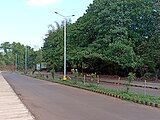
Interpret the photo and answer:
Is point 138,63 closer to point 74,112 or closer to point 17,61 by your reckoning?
point 74,112

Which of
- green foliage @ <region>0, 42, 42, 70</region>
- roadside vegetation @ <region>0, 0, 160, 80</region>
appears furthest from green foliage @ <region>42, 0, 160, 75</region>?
green foliage @ <region>0, 42, 42, 70</region>

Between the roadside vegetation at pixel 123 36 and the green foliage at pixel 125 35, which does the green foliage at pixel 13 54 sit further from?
the green foliage at pixel 125 35

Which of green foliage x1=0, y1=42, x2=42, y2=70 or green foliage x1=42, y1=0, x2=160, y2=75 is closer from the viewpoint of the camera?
green foliage x1=42, y1=0, x2=160, y2=75

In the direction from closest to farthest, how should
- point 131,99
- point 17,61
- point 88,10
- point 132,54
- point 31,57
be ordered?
point 131,99 < point 132,54 < point 88,10 < point 31,57 < point 17,61

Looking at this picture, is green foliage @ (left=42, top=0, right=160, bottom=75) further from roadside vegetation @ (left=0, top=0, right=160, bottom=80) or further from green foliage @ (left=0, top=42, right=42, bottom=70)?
green foliage @ (left=0, top=42, right=42, bottom=70)

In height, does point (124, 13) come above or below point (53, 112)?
above

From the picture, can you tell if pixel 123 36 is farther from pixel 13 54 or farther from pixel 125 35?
pixel 13 54

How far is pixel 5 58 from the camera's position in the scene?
405 ft

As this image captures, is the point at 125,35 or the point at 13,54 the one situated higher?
the point at 13,54

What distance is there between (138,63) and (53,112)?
24.2 metres

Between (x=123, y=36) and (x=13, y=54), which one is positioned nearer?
(x=123, y=36)

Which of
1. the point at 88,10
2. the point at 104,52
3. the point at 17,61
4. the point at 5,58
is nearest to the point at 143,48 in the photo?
the point at 104,52

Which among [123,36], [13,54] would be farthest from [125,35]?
[13,54]

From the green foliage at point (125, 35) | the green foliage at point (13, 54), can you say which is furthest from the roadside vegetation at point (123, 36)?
the green foliage at point (13, 54)
